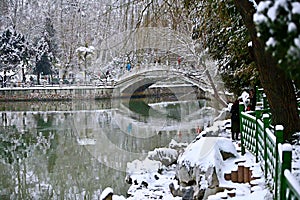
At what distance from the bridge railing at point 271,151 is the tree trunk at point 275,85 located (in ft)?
0.77

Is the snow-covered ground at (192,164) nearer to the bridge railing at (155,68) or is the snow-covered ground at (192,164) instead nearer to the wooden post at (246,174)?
the wooden post at (246,174)

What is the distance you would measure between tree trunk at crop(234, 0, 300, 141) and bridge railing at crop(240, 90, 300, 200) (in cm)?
24

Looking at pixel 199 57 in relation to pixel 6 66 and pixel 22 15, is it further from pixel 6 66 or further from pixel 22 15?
pixel 22 15

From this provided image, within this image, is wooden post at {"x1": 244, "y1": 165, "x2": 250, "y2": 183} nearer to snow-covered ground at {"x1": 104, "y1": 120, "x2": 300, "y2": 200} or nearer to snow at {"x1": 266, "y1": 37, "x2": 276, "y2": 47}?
snow-covered ground at {"x1": 104, "y1": 120, "x2": 300, "y2": 200}

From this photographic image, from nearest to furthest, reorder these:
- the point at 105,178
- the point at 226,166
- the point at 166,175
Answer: the point at 226,166 → the point at 166,175 → the point at 105,178

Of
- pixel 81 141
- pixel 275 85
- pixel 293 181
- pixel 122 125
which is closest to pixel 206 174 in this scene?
pixel 275 85

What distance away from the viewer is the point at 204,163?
16.8ft

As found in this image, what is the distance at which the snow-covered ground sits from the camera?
4.10 meters

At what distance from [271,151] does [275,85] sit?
139 centimetres

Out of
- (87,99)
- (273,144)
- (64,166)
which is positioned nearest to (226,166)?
(273,144)

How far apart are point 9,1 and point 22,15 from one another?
149 centimetres

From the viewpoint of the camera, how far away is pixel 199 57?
1157cm

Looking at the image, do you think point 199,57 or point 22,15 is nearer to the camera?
point 199,57

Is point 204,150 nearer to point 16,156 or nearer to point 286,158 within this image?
point 286,158
